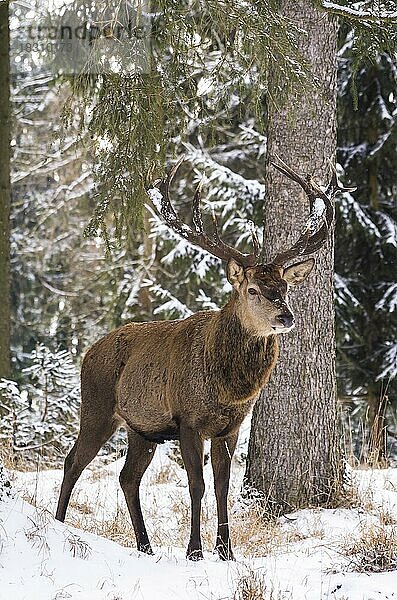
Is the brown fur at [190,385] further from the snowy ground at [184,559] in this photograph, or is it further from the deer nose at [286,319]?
the snowy ground at [184,559]

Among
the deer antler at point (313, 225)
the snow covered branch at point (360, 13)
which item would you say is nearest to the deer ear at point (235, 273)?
the deer antler at point (313, 225)

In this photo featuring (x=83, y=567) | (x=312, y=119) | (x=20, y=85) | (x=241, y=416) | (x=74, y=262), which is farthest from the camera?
(x=74, y=262)

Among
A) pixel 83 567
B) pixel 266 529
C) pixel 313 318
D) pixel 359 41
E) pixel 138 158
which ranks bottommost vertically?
pixel 266 529

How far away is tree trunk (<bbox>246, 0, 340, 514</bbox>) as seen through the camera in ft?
27.6

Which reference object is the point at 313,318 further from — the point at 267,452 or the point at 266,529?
the point at 266,529

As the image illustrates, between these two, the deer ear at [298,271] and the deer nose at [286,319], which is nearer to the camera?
the deer nose at [286,319]

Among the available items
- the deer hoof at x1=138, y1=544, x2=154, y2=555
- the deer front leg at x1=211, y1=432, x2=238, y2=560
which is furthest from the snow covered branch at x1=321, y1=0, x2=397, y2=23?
the deer hoof at x1=138, y1=544, x2=154, y2=555

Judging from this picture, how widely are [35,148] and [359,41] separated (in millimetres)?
12143

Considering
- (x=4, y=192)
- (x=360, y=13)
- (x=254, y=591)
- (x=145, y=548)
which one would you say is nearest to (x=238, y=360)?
(x=145, y=548)

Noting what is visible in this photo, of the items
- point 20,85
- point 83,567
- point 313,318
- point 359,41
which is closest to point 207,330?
point 313,318

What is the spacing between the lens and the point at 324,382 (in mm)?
8516

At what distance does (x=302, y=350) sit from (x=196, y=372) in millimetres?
1787

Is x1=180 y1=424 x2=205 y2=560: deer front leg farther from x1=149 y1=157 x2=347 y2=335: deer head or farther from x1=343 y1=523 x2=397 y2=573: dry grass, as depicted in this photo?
x1=343 y1=523 x2=397 y2=573: dry grass

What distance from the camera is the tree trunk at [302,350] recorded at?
27.6 feet
